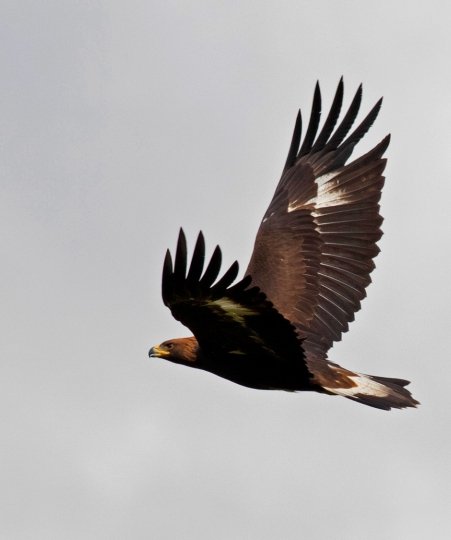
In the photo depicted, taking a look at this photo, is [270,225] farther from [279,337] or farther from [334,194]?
[279,337]

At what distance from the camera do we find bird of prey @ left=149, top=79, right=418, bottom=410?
36.4ft

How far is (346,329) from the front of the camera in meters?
13.9

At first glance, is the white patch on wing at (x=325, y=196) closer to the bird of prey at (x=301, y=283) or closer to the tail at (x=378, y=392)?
Result: the bird of prey at (x=301, y=283)

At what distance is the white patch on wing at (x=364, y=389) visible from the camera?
12844 mm

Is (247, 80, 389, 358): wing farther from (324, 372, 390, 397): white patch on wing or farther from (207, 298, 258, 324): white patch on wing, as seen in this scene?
(207, 298, 258, 324): white patch on wing

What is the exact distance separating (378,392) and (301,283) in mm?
1442

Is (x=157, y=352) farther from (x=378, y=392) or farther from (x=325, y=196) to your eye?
(x=325, y=196)

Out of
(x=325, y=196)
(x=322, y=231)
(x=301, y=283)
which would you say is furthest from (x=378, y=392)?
(x=325, y=196)

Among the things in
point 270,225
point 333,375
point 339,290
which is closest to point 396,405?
point 333,375

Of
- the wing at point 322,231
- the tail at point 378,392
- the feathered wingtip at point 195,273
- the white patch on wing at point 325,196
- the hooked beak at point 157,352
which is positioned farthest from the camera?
the white patch on wing at point 325,196

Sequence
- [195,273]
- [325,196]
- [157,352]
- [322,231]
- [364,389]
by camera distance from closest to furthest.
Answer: [195,273] → [157,352] → [364,389] → [322,231] → [325,196]

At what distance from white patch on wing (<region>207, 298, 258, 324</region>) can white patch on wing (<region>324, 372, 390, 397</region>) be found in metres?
1.86

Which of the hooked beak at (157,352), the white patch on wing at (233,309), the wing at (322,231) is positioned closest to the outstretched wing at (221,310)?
the white patch on wing at (233,309)

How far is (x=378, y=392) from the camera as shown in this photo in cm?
1320
